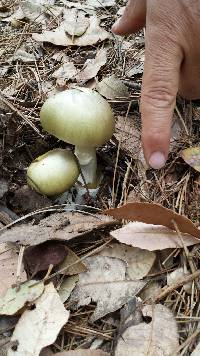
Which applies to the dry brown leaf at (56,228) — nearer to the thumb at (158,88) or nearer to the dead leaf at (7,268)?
the dead leaf at (7,268)

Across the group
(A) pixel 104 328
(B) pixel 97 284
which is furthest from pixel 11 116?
(A) pixel 104 328

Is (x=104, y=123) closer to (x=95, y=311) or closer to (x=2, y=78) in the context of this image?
(x=95, y=311)

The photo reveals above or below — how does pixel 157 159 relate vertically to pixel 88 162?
above

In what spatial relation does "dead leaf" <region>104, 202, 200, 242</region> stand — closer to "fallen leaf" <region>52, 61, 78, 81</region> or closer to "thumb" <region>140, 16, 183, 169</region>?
"thumb" <region>140, 16, 183, 169</region>

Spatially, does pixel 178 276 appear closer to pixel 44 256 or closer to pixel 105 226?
pixel 105 226

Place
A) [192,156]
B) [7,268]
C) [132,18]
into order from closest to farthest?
[7,268] → [192,156] → [132,18]

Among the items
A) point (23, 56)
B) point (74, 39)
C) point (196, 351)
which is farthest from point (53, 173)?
point (74, 39)
